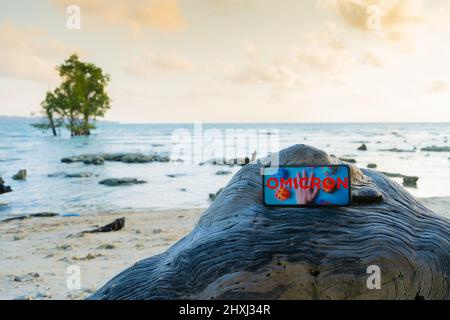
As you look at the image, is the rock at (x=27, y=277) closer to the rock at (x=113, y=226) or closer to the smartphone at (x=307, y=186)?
the rock at (x=113, y=226)

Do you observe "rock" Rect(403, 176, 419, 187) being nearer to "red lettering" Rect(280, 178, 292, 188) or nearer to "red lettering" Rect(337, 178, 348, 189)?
"red lettering" Rect(337, 178, 348, 189)

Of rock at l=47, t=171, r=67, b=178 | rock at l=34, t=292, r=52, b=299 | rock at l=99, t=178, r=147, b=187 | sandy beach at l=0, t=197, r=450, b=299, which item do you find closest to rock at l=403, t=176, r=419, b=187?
sandy beach at l=0, t=197, r=450, b=299

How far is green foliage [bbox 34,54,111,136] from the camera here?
186 ft

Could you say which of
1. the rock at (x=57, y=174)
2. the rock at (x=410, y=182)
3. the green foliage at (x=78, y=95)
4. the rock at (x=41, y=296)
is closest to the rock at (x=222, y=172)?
the rock at (x=57, y=174)

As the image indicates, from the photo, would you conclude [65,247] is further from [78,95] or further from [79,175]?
[78,95]

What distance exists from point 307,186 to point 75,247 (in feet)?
23.4

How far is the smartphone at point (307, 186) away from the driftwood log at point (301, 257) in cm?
6

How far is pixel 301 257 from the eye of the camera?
204 cm

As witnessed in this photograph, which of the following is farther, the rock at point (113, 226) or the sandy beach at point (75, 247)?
the rock at point (113, 226)

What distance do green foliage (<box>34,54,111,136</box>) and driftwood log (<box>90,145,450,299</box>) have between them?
2285 inches

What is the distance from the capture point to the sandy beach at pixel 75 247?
6.07 metres

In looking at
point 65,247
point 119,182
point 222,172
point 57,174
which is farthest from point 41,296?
point 57,174

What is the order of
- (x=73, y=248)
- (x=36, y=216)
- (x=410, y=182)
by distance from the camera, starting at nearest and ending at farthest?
(x=73, y=248) → (x=36, y=216) → (x=410, y=182)
